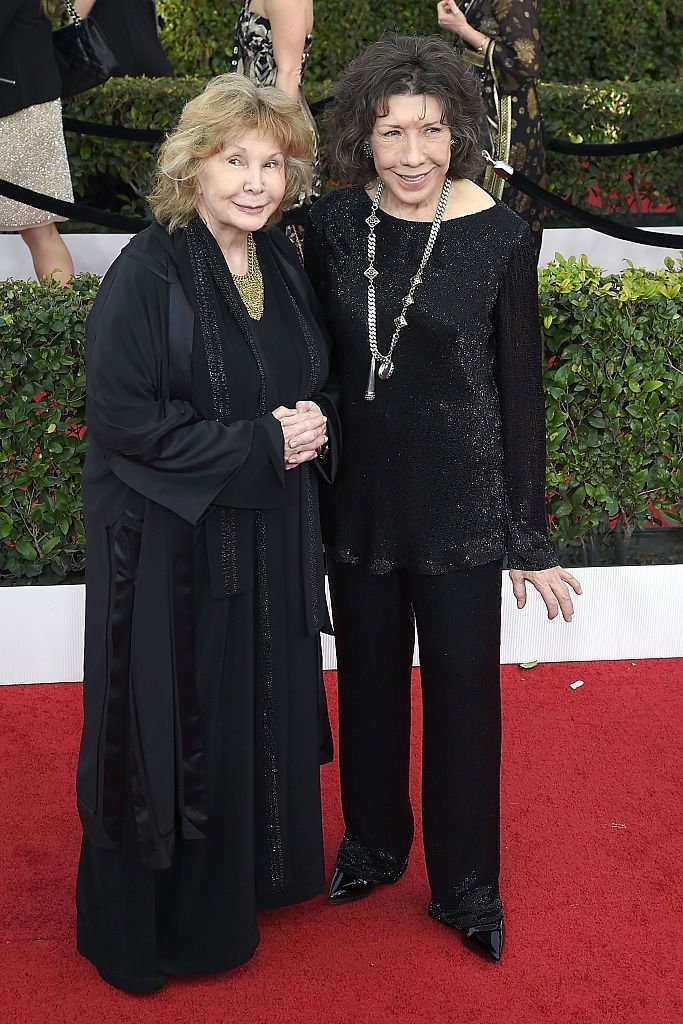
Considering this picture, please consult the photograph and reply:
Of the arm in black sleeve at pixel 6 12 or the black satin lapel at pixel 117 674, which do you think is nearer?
the black satin lapel at pixel 117 674

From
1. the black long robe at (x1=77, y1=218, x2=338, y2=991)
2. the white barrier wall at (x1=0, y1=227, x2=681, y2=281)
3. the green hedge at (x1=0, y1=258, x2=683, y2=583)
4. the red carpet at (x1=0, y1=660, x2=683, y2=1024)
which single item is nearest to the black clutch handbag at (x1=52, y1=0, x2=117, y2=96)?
the green hedge at (x1=0, y1=258, x2=683, y2=583)

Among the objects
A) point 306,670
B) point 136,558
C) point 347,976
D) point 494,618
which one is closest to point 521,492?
point 494,618

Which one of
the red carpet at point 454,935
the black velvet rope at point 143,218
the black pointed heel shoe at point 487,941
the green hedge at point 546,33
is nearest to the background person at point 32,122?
the black velvet rope at point 143,218

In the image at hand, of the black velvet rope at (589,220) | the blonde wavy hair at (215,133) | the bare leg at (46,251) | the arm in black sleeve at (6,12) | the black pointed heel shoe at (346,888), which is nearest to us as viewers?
the blonde wavy hair at (215,133)

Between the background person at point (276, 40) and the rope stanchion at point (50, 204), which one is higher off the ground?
the background person at point (276, 40)

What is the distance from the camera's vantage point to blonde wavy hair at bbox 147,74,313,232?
2506 mm

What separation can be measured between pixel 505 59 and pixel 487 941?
3.63 m

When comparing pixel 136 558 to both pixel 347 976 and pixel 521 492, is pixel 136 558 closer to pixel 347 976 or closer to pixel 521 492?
pixel 521 492

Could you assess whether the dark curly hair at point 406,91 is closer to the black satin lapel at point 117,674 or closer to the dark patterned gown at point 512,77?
the black satin lapel at point 117,674

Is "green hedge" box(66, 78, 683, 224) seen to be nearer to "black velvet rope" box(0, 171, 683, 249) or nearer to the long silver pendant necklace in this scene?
"black velvet rope" box(0, 171, 683, 249)

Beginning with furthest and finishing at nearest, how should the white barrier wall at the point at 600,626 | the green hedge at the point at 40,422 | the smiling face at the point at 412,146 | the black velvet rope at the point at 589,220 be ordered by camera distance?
the black velvet rope at the point at 589,220 → the white barrier wall at the point at 600,626 → the green hedge at the point at 40,422 → the smiling face at the point at 412,146

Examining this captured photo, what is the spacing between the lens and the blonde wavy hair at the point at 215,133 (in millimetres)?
2506

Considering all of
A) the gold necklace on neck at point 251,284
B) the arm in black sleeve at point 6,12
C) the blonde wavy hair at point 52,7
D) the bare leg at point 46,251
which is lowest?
the gold necklace on neck at point 251,284

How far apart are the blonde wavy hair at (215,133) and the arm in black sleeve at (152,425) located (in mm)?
168
